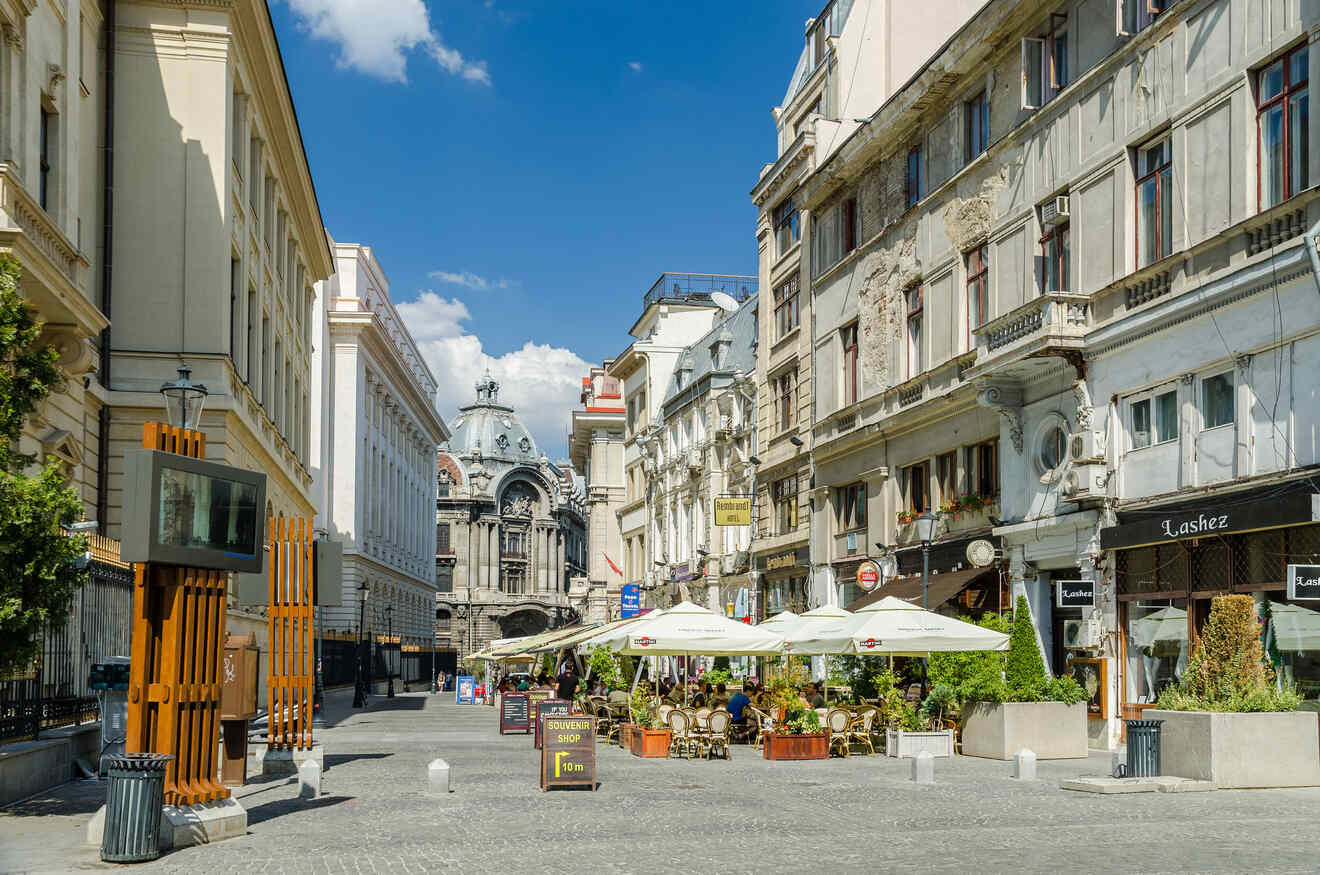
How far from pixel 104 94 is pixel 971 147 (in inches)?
719

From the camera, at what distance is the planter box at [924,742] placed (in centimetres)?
2327

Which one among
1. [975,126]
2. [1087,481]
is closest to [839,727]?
[1087,481]

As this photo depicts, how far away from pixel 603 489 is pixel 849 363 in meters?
52.9

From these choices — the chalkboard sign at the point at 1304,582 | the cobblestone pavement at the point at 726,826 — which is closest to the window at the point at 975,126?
the chalkboard sign at the point at 1304,582

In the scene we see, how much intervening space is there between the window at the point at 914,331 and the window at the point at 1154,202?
9131 mm

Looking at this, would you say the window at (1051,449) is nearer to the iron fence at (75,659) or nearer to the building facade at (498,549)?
the iron fence at (75,659)

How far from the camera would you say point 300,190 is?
1871 inches

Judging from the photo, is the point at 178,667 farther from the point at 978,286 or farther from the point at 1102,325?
the point at 978,286

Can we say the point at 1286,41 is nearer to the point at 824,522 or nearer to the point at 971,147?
the point at 971,147

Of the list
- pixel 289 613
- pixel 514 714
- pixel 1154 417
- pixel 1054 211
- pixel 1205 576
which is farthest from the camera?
pixel 514 714

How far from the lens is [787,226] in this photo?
144 ft

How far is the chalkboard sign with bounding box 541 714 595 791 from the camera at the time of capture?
17734 millimetres

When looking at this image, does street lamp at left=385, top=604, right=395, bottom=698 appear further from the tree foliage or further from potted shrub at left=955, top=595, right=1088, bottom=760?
the tree foliage

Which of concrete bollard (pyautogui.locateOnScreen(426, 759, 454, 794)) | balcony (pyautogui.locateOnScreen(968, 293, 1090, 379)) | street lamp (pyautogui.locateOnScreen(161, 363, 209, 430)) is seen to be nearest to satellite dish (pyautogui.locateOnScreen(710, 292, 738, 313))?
balcony (pyautogui.locateOnScreen(968, 293, 1090, 379))
